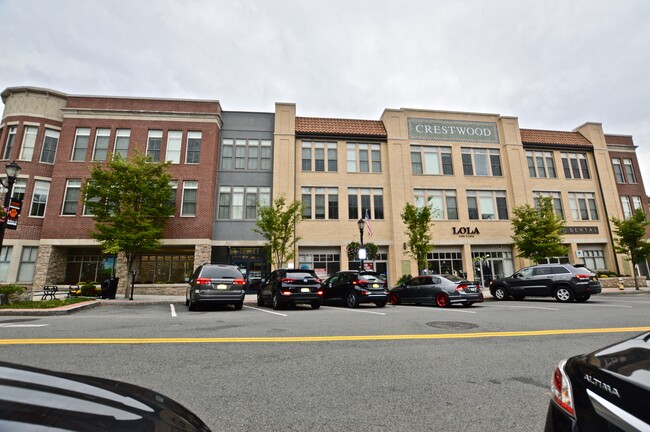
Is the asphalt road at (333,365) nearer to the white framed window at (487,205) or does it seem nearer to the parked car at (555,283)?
the parked car at (555,283)

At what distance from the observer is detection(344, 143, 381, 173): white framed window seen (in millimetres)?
27422

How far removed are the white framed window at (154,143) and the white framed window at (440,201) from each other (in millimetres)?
20205

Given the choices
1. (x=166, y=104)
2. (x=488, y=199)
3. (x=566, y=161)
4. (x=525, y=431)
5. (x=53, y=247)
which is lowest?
(x=525, y=431)

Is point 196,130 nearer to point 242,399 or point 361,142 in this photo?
point 361,142

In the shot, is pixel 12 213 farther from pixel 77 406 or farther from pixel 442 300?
pixel 442 300

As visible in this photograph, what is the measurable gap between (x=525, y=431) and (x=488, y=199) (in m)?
28.1

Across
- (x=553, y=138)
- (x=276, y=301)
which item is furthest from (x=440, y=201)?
(x=276, y=301)

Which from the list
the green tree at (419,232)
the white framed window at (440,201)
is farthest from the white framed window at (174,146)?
the white framed window at (440,201)

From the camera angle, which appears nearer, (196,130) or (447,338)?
(447,338)

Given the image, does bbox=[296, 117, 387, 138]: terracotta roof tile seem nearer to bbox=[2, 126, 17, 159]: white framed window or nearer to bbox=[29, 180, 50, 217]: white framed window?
bbox=[29, 180, 50, 217]: white framed window

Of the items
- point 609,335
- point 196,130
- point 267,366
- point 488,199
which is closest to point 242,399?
point 267,366

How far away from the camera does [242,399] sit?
3.70m

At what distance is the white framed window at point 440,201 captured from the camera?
1069 inches

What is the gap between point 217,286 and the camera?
1246 centimetres
